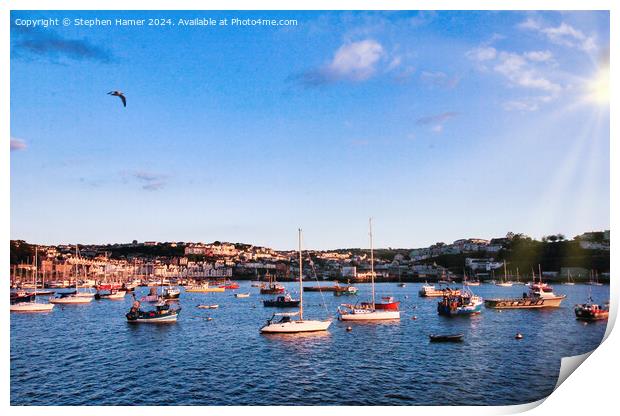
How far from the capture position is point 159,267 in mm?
41656

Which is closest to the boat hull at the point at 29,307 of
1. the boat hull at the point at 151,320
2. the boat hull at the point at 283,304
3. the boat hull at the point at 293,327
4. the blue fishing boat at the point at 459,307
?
the boat hull at the point at 151,320

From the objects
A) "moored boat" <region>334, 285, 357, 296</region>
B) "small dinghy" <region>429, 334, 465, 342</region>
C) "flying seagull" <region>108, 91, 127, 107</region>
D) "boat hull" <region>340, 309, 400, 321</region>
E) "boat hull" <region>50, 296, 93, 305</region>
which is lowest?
"moored boat" <region>334, 285, 357, 296</region>

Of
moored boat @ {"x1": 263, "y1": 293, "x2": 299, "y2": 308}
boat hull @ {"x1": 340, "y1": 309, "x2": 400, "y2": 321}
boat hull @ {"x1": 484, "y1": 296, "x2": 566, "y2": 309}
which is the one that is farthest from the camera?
moored boat @ {"x1": 263, "y1": 293, "x2": 299, "y2": 308}

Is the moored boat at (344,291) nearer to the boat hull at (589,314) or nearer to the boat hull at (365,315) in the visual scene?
the boat hull at (365,315)

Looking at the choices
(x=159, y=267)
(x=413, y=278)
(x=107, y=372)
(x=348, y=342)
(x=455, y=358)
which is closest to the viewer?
(x=107, y=372)

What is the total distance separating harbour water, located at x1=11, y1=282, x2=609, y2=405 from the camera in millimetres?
7535

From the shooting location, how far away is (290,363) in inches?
384

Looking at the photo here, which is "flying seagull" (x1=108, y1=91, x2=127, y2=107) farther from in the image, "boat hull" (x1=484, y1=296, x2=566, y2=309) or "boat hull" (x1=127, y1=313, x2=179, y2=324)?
"boat hull" (x1=484, y1=296, x2=566, y2=309)

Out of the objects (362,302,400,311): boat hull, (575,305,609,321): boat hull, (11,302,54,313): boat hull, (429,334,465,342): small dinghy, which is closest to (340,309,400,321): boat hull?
(362,302,400,311): boat hull

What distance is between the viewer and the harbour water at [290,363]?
24.7 feet
